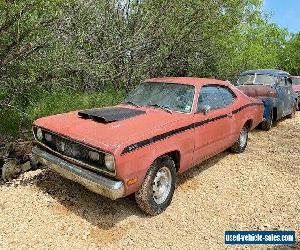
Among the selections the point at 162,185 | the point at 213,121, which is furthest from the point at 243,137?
the point at 162,185

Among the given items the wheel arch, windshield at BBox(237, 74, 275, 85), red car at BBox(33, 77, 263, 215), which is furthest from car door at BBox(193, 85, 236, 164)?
windshield at BBox(237, 74, 275, 85)

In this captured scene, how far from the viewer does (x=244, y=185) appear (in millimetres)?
6191

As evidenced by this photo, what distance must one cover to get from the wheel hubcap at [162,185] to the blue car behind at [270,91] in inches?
222

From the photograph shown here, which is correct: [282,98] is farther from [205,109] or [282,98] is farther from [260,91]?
[205,109]

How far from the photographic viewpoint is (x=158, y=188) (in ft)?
16.6

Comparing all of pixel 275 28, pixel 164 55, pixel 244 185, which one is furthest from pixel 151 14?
pixel 275 28

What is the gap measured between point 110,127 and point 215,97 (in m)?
2.44

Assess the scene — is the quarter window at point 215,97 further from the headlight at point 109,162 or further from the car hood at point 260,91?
the car hood at point 260,91

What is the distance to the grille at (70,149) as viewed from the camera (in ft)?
14.9

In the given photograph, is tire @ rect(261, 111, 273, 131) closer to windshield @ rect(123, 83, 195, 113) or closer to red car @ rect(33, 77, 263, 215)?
red car @ rect(33, 77, 263, 215)

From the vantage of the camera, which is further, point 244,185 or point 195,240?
point 244,185

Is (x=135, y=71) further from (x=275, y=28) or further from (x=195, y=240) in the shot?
(x=275, y=28)

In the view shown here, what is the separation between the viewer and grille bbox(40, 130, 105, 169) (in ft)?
14.9

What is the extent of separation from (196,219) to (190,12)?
22.6 ft
